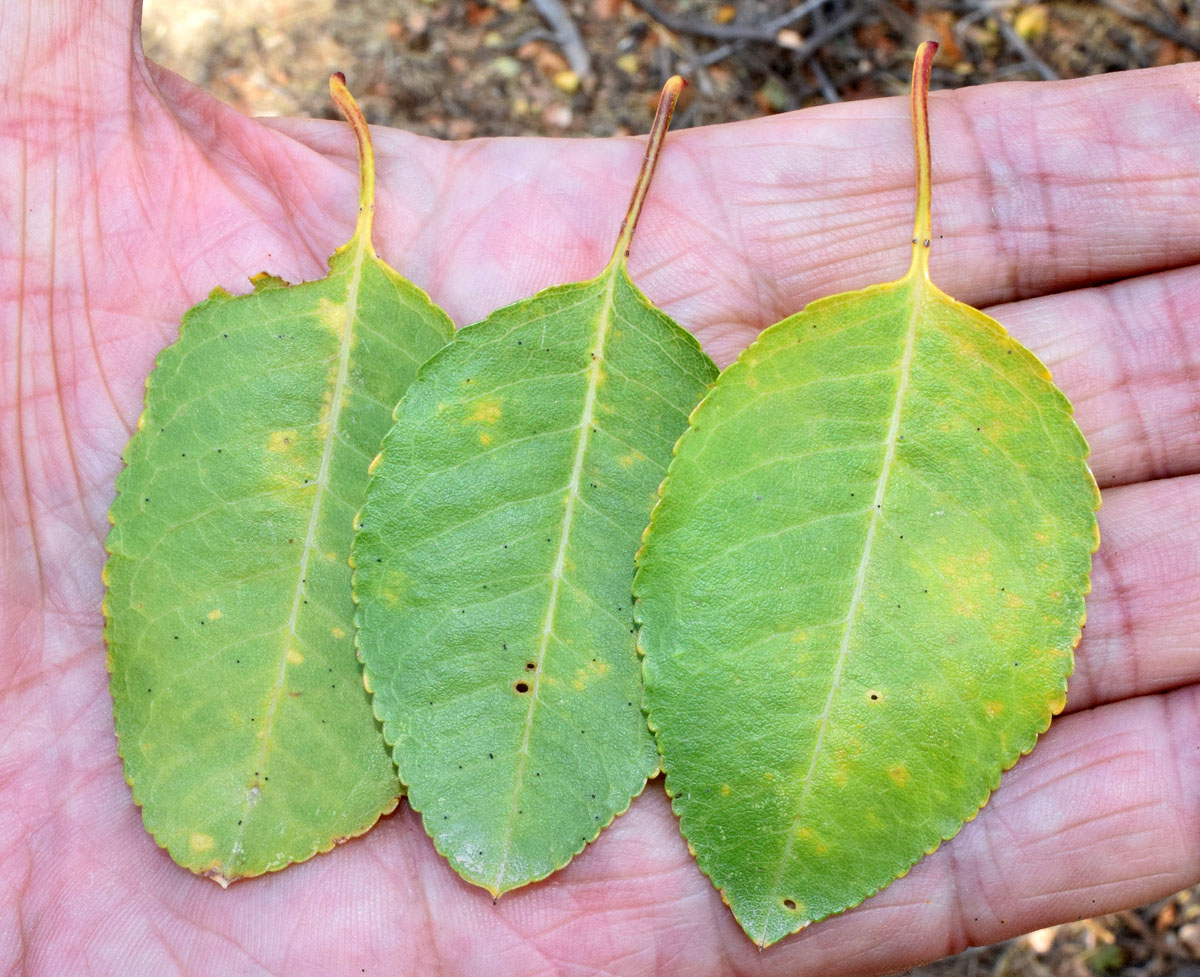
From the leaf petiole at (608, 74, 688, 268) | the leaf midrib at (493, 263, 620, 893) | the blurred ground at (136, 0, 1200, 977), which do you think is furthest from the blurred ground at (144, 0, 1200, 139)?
the leaf midrib at (493, 263, 620, 893)

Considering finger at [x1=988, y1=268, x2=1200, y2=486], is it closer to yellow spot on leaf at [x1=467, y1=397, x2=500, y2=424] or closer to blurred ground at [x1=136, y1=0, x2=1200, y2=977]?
yellow spot on leaf at [x1=467, y1=397, x2=500, y2=424]

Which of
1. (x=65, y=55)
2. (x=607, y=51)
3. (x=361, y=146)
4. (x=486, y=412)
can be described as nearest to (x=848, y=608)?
(x=486, y=412)

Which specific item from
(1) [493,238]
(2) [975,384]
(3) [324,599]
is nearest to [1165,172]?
(2) [975,384]

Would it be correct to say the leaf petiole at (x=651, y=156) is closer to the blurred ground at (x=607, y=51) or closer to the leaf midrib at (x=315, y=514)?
the leaf midrib at (x=315, y=514)

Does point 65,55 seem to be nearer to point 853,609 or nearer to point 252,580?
point 252,580

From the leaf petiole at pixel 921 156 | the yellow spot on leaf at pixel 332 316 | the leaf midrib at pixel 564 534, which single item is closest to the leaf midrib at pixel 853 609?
the leaf petiole at pixel 921 156
